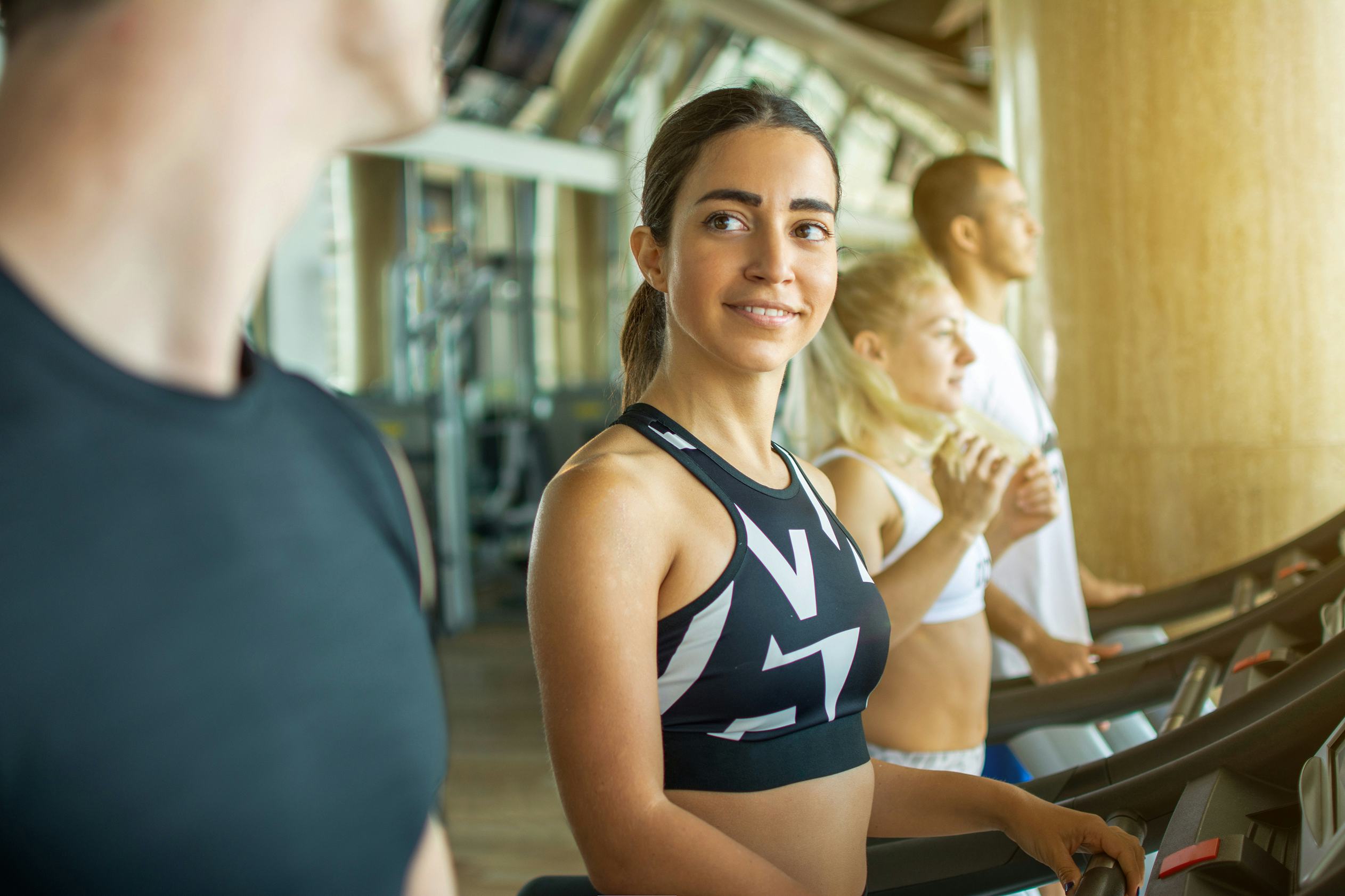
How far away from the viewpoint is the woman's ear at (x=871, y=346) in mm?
1869

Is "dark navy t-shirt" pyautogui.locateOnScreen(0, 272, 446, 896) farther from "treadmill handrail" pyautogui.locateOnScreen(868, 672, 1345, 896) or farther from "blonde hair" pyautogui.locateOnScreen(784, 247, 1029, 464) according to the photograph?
"blonde hair" pyautogui.locateOnScreen(784, 247, 1029, 464)

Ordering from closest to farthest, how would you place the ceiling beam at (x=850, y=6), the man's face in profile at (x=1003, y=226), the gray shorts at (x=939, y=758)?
the gray shorts at (x=939, y=758) < the man's face in profile at (x=1003, y=226) < the ceiling beam at (x=850, y=6)

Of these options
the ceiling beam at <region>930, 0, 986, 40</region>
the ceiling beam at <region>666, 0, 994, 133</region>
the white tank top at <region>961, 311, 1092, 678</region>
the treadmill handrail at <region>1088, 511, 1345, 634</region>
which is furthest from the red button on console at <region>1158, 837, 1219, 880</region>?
the ceiling beam at <region>930, 0, 986, 40</region>

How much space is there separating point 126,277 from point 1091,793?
106 cm

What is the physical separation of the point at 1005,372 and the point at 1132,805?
1327mm

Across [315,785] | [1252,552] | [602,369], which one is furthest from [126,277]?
[602,369]

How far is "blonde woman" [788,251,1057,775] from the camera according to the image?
153cm

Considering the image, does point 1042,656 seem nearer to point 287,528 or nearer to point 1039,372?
point 1039,372

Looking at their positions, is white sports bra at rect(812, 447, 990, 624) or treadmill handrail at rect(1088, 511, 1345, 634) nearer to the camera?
white sports bra at rect(812, 447, 990, 624)

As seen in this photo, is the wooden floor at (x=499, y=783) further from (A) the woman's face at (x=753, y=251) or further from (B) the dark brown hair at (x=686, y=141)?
(A) the woman's face at (x=753, y=251)

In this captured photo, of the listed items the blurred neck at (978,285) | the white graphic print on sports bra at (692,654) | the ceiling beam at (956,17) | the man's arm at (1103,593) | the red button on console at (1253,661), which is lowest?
the man's arm at (1103,593)

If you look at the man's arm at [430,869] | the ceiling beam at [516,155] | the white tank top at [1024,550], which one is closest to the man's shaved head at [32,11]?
the man's arm at [430,869]

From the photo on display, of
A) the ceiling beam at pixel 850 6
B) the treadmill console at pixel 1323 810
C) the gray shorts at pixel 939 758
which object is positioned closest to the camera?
the treadmill console at pixel 1323 810

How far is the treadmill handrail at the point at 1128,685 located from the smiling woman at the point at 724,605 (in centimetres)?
60
